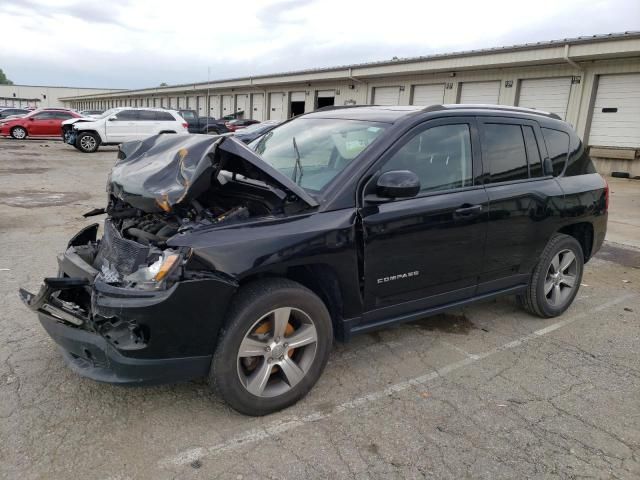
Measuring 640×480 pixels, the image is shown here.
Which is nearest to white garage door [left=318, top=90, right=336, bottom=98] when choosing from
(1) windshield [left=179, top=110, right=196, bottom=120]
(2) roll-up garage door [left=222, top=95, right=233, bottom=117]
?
(1) windshield [left=179, top=110, right=196, bottom=120]

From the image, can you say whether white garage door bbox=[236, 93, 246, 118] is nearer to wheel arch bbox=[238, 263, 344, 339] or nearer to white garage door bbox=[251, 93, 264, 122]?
white garage door bbox=[251, 93, 264, 122]

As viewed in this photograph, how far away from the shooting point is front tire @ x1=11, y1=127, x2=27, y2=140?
2628 centimetres

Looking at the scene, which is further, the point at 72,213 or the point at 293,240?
the point at 72,213

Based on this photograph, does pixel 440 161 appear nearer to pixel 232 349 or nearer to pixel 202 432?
pixel 232 349

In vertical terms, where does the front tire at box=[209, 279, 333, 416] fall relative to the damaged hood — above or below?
below

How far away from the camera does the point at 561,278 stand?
471cm

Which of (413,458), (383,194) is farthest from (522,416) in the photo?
(383,194)

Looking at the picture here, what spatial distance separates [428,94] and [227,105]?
24465 mm

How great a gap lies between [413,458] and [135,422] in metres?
1.57

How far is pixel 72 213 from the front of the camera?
339 inches

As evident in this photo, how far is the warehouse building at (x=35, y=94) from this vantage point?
297 ft

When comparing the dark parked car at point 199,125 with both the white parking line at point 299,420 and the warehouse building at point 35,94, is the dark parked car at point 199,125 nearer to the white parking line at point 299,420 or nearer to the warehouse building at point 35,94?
the white parking line at point 299,420

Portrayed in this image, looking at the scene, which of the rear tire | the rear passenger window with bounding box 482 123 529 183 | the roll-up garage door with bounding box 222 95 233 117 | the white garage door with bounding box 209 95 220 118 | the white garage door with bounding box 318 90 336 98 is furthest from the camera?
the white garage door with bounding box 209 95 220 118

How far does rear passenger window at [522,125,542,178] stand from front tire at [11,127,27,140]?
28.6m
